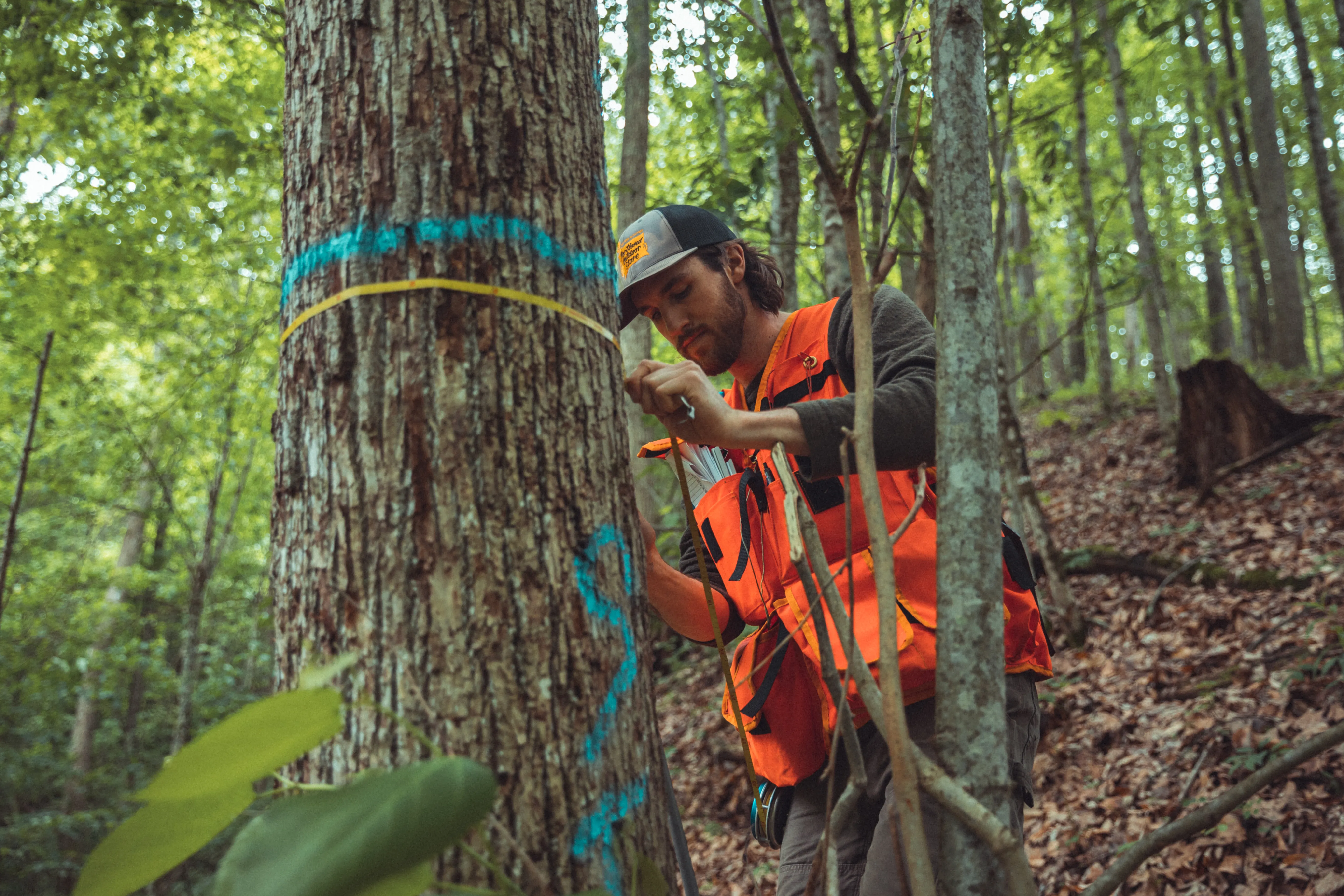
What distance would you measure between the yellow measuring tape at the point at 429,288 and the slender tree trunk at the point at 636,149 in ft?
13.8

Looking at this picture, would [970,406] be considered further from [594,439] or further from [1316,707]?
[1316,707]

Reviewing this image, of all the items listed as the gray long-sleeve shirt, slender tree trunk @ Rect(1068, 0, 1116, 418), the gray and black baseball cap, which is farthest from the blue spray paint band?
slender tree trunk @ Rect(1068, 0, 1116, 418)

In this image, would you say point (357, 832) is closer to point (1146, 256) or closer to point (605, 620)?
point (605, 620)

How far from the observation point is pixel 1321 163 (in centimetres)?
820

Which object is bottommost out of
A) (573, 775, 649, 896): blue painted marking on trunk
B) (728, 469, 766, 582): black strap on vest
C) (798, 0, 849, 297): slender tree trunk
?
(573, 775, 649, 896): blue painted marking on trunk

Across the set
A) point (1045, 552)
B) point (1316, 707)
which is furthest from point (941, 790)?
point (1045, 552)

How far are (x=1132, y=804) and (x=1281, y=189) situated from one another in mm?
10383

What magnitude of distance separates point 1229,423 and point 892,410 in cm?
735

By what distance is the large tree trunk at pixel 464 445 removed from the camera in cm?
100

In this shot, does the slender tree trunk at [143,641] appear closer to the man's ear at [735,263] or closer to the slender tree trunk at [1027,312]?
the man's ear at [735,263]

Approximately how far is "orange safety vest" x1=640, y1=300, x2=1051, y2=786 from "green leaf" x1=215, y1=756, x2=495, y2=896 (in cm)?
89

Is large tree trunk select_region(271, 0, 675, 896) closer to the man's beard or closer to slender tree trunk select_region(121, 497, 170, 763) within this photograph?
the man's beard

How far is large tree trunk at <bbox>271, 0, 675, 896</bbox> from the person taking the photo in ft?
3.27

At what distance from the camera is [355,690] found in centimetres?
99
